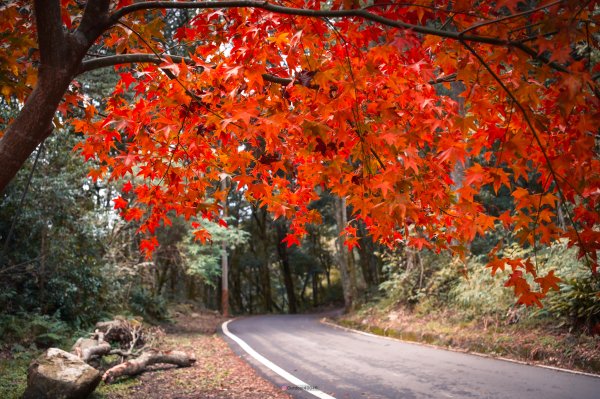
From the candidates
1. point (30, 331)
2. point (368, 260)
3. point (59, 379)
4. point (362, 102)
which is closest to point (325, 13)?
point (362, 102)

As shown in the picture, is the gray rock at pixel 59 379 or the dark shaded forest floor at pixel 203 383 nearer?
the gray rock at pixel 59 379

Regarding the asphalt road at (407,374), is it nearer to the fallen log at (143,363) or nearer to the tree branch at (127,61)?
the fallen log at (143,363)

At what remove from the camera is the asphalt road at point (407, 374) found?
18.6ft

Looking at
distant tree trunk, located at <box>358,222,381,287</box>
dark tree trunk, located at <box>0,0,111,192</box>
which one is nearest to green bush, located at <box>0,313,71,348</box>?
dark tree trunk, located at <box>0,0,111,192</box>

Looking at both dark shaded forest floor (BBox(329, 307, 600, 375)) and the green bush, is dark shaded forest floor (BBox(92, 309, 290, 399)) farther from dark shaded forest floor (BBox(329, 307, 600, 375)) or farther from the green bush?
dark shaded forest floor (BBox(329, 307, 600, 375))

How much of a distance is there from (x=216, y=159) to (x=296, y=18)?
62.0 inches

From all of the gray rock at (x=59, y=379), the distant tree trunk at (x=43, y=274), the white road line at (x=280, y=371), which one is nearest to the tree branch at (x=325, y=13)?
the gray rock at (x=59, y=379)

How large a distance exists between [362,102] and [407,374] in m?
4.77

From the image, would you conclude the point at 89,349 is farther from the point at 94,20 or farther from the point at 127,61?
the point at 94,20

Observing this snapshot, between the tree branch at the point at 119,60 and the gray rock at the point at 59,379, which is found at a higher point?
the tree branch at the point at 119,60

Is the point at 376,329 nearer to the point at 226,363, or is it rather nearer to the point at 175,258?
the point at 226,363

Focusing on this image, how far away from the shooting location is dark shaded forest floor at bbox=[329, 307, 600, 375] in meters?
7.09

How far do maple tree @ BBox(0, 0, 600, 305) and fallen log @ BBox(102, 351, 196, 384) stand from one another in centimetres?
338

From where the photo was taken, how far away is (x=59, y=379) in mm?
5324
